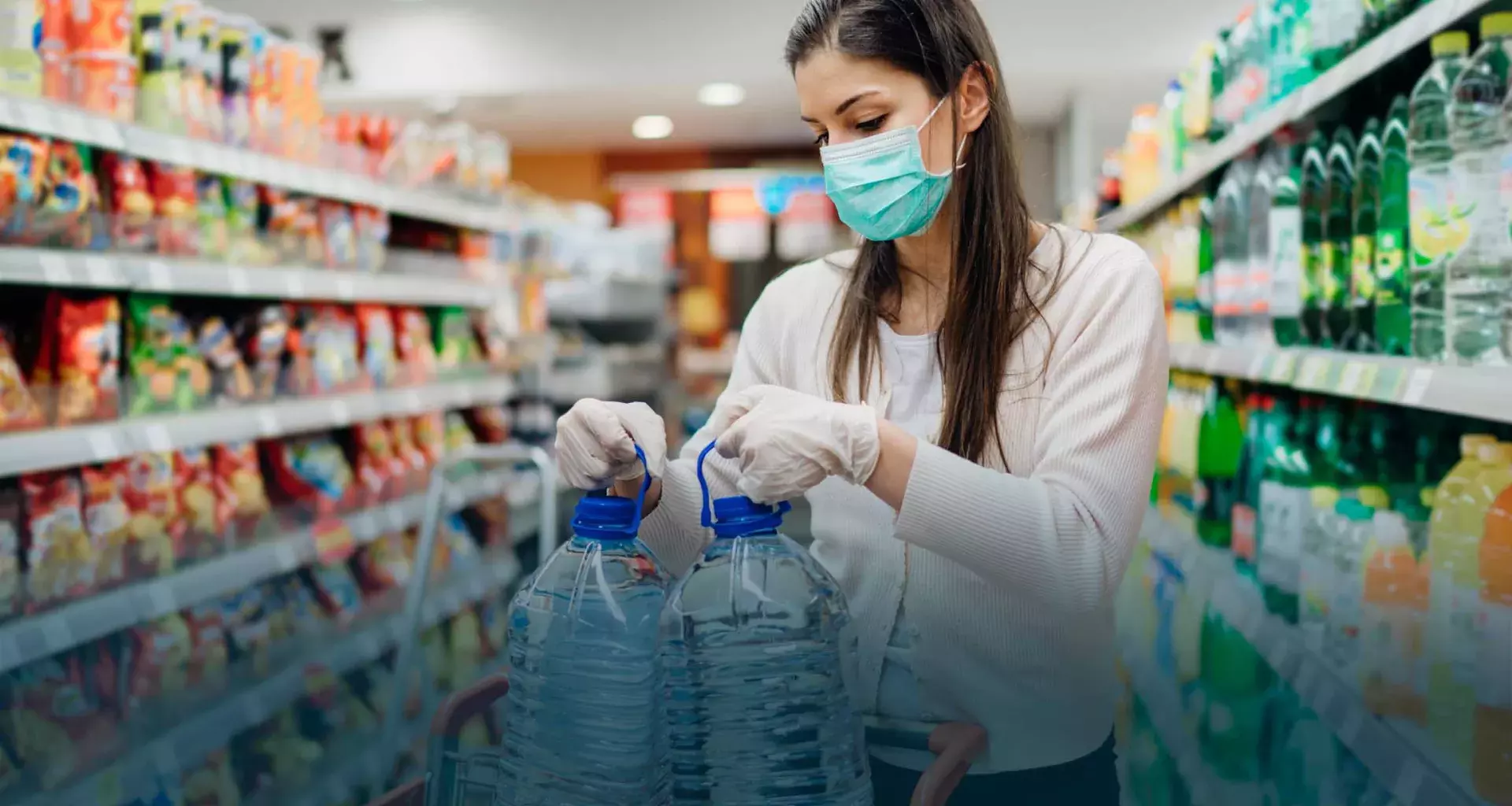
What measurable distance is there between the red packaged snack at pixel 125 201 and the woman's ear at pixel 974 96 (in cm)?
220

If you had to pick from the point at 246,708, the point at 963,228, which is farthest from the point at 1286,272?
the point at 246,708

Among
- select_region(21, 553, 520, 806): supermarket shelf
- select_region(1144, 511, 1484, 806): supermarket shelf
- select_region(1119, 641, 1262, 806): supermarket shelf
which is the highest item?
select_region(1144, 511, 1484, 806): supermarket shelf

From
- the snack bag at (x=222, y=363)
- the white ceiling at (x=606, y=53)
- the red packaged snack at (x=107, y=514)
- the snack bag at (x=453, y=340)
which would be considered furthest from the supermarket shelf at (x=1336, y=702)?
the white ceiling at (x=606, y=53)

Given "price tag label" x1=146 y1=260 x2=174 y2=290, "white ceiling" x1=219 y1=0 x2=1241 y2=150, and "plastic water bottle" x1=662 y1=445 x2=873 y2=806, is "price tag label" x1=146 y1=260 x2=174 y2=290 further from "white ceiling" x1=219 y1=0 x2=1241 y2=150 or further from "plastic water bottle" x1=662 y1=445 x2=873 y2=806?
"white ceiling" x1=219 y1=0 x2=1241 y2=150

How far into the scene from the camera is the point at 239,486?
3287mm

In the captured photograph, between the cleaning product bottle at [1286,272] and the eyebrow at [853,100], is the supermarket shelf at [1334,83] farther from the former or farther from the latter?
the eyebrow at [853,100]

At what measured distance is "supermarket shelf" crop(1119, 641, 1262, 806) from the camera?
1.28 m

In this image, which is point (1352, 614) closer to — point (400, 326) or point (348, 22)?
point (400, 326)

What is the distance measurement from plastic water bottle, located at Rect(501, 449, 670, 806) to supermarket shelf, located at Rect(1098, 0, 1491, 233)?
3.62ft

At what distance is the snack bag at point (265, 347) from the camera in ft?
11.1

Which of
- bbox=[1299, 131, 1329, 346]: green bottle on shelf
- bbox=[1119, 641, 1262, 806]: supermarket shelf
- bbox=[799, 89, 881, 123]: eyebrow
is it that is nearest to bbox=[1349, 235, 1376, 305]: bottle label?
bbox=[1299, 131, 1329, 346]: green bottle on shelf

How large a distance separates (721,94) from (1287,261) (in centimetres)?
500

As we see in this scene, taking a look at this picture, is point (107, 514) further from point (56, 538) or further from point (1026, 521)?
point (1026, 521)

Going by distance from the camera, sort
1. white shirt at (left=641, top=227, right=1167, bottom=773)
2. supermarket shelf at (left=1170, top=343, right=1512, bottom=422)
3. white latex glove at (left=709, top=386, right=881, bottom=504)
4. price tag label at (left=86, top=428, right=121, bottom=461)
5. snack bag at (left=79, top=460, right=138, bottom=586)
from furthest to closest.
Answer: snack bag at (left=79, top=460, right=138, bottom=586) < price tag label at (left=86, top=428, right=121, bottom=461) < supermarket shelf at (left=1170, top=343, right=1512, bottom=422) < white shirt at (left=641, top=227, right=1167, bottom=773) < white latex glove at (left=709, top=386, right=881, bottom=504)
